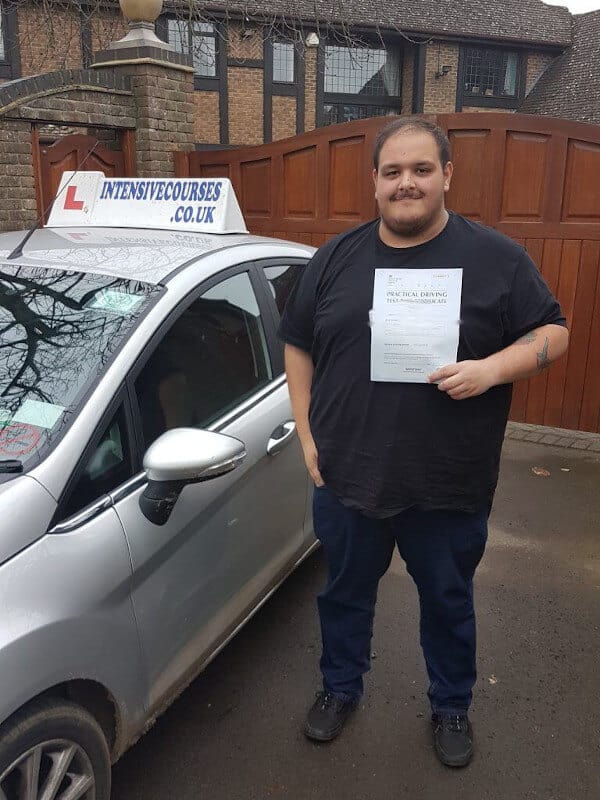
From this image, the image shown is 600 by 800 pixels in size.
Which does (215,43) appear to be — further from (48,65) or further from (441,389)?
(441,389)

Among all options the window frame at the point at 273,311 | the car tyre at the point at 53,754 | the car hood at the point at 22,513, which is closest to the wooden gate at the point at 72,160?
the window frame at the point at 273,311

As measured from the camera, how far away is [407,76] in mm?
22266

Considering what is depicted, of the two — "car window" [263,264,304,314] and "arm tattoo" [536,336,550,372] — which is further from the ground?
"car window" [263,264,304,314]

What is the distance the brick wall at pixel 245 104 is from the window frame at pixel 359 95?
183cm

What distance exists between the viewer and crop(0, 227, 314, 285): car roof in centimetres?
229

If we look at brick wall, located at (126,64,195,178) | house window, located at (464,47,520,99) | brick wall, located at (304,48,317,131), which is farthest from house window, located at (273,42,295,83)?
brick wall, located at (126,64,195,178)

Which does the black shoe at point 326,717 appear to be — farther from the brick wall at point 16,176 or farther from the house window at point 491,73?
the house window at point 491,73

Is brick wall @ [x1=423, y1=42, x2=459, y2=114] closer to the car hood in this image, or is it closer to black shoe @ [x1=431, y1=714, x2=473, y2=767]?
black shoe @ [x1=431, y1=714, x2=473, y2=767]

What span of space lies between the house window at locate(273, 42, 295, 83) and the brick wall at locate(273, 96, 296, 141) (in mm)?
533

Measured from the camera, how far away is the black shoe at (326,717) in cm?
238

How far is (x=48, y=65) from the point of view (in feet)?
57.3

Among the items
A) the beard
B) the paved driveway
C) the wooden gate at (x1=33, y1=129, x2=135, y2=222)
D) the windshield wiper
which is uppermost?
the wooden gate at (x1=33, y1=129, x2=135, y2=222)

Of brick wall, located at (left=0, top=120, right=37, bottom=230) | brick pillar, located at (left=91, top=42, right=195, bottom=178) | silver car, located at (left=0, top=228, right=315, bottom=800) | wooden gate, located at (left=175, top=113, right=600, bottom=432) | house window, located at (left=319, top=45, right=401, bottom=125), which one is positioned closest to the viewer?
silver car, located at (left=0, top=228, right=315, bottom=800)

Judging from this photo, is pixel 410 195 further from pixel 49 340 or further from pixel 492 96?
pixel 492 96
